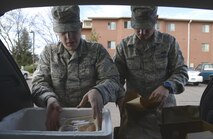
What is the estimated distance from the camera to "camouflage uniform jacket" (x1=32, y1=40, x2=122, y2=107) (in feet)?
5.41

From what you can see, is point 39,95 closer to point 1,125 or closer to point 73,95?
point 73,95

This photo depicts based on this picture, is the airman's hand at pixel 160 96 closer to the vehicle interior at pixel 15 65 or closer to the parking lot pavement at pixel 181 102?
the parking lot pavement at pixel 181 102

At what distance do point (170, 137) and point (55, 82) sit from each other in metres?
0.69

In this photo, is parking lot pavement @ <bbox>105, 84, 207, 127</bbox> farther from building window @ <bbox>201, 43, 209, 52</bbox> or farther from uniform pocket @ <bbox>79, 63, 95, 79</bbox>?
building window @ <bbox>201, 43, 209, 52</bbox>

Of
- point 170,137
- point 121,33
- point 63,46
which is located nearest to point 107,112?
point 170,137

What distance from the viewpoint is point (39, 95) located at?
1551 mm

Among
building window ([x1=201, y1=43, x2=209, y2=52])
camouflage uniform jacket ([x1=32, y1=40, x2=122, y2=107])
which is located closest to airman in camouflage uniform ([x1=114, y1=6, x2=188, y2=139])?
camouflage uniform jacket ([x1=32, y1=40, x2=122, y2=107])

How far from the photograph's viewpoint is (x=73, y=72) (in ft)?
5.55

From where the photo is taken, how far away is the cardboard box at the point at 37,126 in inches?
38.3

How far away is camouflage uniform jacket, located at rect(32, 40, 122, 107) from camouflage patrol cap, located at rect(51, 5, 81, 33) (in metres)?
0.13

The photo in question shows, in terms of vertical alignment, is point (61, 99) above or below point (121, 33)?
below

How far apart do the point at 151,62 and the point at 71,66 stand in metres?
0.63

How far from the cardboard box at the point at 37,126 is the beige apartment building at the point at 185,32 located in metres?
23.5

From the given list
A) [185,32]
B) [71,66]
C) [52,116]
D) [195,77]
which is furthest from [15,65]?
[185,32]
